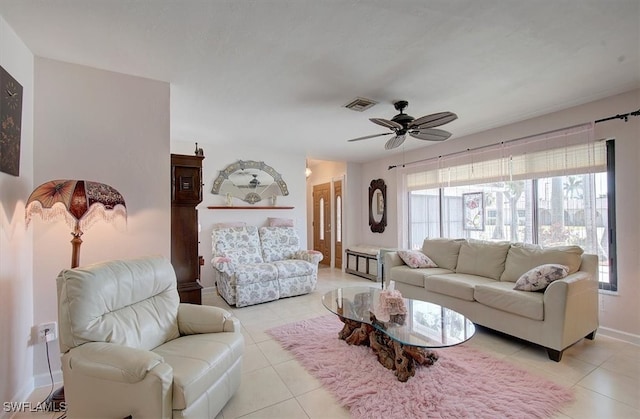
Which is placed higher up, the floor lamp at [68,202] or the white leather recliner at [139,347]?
the floor lamp at [68,202]

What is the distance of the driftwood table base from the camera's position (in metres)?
2.13

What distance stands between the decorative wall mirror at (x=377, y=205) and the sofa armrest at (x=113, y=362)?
15.9 ft

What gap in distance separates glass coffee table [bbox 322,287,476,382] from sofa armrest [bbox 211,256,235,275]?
64.8 inches


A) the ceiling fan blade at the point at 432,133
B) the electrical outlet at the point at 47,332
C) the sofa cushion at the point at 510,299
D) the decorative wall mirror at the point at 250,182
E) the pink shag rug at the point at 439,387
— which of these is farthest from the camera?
the decorative wall mirror at the point at 250,182

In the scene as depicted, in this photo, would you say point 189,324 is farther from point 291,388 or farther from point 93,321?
point 291,388

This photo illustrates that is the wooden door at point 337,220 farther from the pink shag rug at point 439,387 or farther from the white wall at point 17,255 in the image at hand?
the white wall at point 17,255

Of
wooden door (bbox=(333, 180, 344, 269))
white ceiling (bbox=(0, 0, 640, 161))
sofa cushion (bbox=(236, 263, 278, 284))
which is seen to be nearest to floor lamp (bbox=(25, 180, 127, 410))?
white ceiling (bbox=(0, 0, 640, 161))

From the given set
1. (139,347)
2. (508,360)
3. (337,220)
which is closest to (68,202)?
(139,347)

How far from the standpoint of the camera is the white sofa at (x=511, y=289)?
244 centimetres

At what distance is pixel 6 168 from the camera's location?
5.82 ft

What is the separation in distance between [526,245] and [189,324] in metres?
3.51

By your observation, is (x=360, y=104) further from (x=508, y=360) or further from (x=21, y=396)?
(x=21, y=396)

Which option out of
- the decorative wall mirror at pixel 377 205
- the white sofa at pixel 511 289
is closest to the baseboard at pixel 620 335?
the white sofa at pixel 511 289

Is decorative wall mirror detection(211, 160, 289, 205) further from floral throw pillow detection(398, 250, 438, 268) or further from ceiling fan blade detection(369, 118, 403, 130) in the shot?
ceiling fan blade detection(369, 118, 403, 130)
